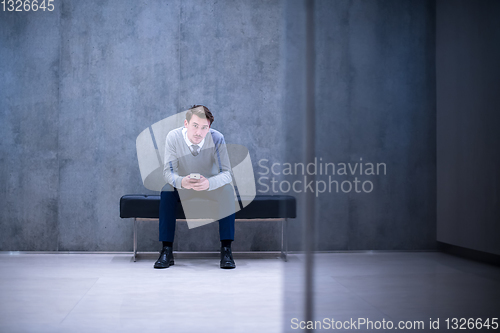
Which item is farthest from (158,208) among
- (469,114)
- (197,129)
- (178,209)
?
(469,114)

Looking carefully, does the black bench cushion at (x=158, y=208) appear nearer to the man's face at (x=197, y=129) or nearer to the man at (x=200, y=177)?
the man at (x=200, y=177)

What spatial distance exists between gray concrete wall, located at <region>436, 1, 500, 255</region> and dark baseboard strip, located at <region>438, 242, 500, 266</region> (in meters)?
0.02

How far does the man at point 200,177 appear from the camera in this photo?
8.53 ft

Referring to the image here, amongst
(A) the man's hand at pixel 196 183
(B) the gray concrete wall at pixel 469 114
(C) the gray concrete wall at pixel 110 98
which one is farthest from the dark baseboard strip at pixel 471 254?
(C) the gray concrete wall at pixel 110 98

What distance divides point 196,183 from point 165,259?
51 cm

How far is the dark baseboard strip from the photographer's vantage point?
2.69 feet

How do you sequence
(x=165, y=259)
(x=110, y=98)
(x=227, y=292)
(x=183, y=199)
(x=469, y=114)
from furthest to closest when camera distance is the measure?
(x=110, y=98) < (x=183, y=199) < (x=165, y=259) < (x=227, y=292) < (x=469, y=114)

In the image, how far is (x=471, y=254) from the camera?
922 millimetres

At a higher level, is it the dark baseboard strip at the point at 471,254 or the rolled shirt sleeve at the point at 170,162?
Answer: the rolled shirt sleeve at the point at 170,162

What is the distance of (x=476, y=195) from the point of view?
35.8 inches

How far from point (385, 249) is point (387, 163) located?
197mm

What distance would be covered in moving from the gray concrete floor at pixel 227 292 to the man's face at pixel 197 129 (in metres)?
0.84

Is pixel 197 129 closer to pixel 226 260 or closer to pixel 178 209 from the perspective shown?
pixel 178 209

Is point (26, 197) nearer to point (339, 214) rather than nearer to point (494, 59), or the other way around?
point (339, 214)
